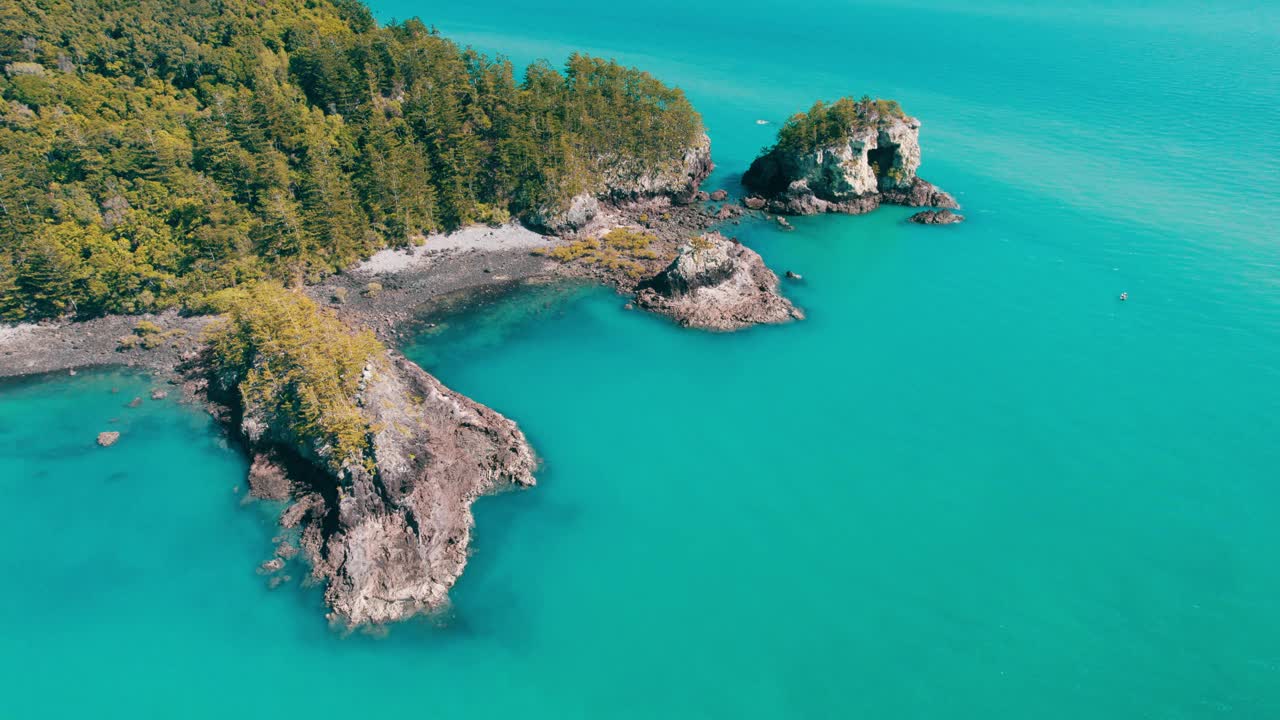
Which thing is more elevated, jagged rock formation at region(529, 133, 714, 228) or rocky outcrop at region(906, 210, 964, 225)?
jagged rock formation at region(529, 133, 714, 228)

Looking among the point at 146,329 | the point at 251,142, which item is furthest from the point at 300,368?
the point at 251,142

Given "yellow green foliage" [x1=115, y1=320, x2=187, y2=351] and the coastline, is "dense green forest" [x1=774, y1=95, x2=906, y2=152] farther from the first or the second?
"yellow green foliage" [x1=115, y1=320, x2=187, y2=351]

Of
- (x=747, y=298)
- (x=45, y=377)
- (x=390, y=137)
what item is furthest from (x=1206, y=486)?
(x=45, y=377)

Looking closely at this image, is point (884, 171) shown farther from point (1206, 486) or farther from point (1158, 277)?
point (1206, 486)

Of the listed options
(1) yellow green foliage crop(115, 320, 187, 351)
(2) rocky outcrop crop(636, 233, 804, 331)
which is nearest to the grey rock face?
(2) rocky outcrop crop(636, 233, 804, 331)

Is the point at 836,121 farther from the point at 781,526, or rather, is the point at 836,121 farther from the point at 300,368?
the point at 300,368
